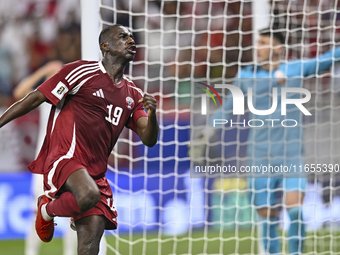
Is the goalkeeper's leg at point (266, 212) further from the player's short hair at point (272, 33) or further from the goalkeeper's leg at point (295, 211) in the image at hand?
the player's short hair at point (272, 33)

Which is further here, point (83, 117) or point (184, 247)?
point (184, 247)

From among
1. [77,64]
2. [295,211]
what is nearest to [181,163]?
[295,211]

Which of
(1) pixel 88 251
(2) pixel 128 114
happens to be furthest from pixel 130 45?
(1) pixel 88 251

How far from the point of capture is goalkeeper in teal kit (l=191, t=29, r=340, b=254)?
180 inches

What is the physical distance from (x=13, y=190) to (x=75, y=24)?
9.84 ft

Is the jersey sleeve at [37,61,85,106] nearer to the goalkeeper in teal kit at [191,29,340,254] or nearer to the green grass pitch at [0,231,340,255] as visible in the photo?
the goalkeeper in teal kit at [191,29,340,254]

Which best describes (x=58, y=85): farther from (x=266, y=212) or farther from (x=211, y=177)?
(x=211, y=177)

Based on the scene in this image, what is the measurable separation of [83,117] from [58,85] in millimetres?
266

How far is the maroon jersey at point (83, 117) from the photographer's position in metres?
3.34

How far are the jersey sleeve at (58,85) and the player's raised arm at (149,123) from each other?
1.56 feet

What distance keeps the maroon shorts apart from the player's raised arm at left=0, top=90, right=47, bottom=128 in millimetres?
383

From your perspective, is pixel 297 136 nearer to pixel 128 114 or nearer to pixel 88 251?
pixel 128 114

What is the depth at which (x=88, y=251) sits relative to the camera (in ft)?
10.6

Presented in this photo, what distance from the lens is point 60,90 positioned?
330 cm
